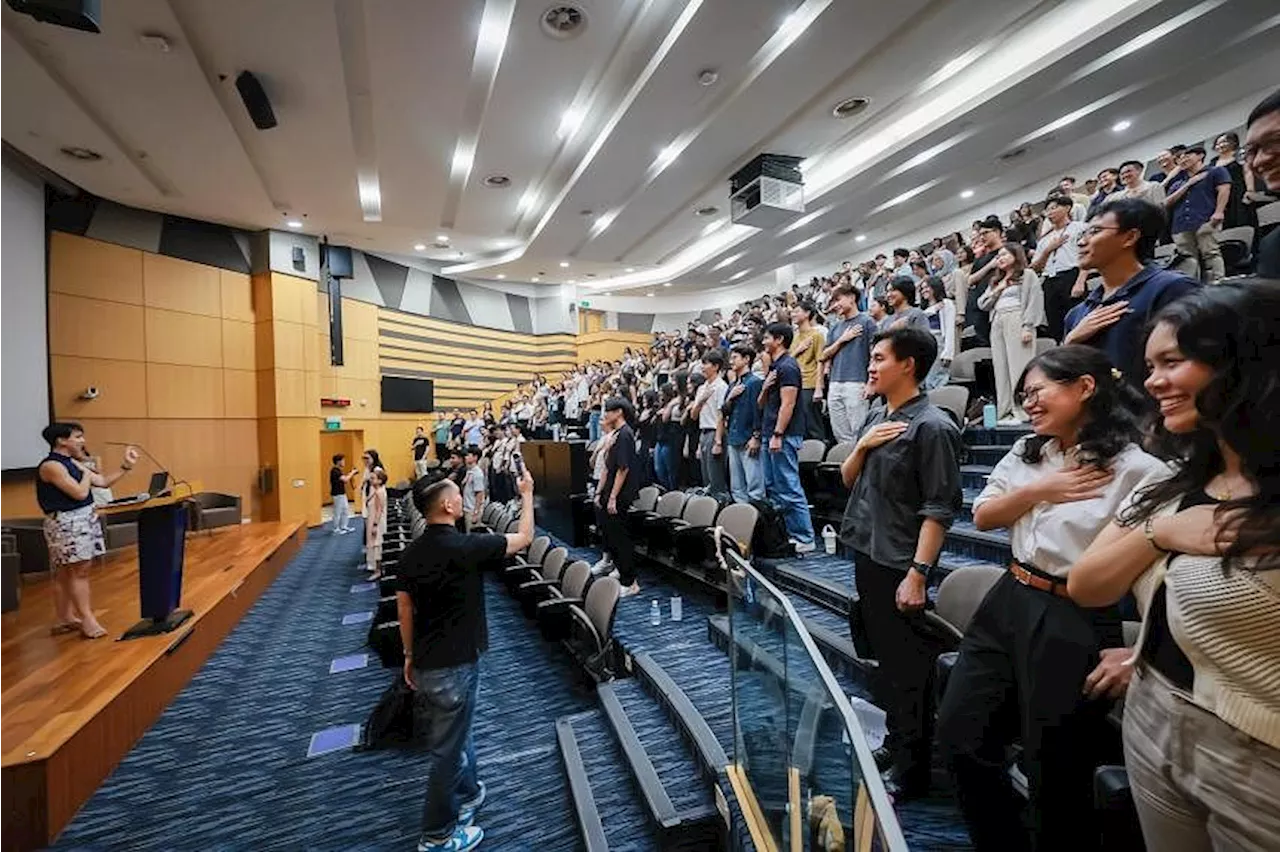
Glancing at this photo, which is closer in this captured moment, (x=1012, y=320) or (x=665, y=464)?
(x=1012, y=320)

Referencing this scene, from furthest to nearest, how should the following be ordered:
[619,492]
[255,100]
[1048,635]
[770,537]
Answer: [255,100]
[619,492]
[770,537]
[1048,635]

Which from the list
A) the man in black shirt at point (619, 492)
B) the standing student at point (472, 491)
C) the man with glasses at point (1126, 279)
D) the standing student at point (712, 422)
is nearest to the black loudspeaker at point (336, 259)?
the standing student at point (472, 491)

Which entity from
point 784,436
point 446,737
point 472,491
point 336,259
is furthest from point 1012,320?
point 336,259

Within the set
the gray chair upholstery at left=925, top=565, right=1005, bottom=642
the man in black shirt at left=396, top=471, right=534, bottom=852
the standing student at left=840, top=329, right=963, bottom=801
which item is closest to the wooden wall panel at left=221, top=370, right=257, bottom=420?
the man in black shirt at left=396, top=471, right=534, bottom=852

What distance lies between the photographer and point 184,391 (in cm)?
833

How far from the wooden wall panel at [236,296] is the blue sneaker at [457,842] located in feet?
30.7

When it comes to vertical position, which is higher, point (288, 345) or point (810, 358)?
point (288, 345)

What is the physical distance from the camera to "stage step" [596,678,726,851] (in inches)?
74.8

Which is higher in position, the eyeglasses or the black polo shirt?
the eyeglasses

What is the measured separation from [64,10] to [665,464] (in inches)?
195

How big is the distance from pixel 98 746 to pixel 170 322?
7433mm

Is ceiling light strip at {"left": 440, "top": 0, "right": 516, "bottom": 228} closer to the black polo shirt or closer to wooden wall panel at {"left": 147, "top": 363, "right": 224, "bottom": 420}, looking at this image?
the black polo shirt

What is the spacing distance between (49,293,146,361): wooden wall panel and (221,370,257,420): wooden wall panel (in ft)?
3.74

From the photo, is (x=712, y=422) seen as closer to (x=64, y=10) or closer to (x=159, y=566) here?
(x=159, y=566)
